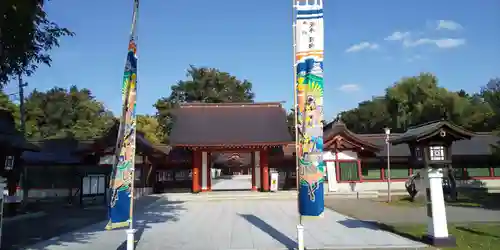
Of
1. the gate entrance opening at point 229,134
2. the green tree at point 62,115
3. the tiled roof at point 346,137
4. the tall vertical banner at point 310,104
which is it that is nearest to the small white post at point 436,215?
the tall vertical banner at point 310,104

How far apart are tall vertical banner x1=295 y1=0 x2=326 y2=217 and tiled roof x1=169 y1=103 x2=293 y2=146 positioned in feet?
47.8

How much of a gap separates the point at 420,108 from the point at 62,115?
43.3 m

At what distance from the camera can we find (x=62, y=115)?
1704 inches

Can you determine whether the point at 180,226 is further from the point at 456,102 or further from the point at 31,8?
the point at 456,102

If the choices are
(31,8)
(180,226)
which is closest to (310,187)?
(180,226)

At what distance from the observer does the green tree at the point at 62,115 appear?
4141cm

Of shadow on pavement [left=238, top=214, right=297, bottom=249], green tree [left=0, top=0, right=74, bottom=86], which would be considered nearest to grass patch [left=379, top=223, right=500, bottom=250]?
shadow on pavement [left=238, top=214, right=297, bottom=249]

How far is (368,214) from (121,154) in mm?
10189

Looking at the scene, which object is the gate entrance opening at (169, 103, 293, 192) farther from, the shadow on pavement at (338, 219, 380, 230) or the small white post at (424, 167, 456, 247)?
→ the small white post at (424, 167, 456, 247)

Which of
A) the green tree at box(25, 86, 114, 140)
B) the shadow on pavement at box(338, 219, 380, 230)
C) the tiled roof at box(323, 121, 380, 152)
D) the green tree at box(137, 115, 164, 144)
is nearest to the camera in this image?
the shadow on pavement at box(338, 219, 380, 230)

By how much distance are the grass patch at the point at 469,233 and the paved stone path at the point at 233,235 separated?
0.56 meters

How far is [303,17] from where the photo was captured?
8156 mm

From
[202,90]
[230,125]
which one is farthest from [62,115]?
[230,125]

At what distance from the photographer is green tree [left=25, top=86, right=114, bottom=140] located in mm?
41406
